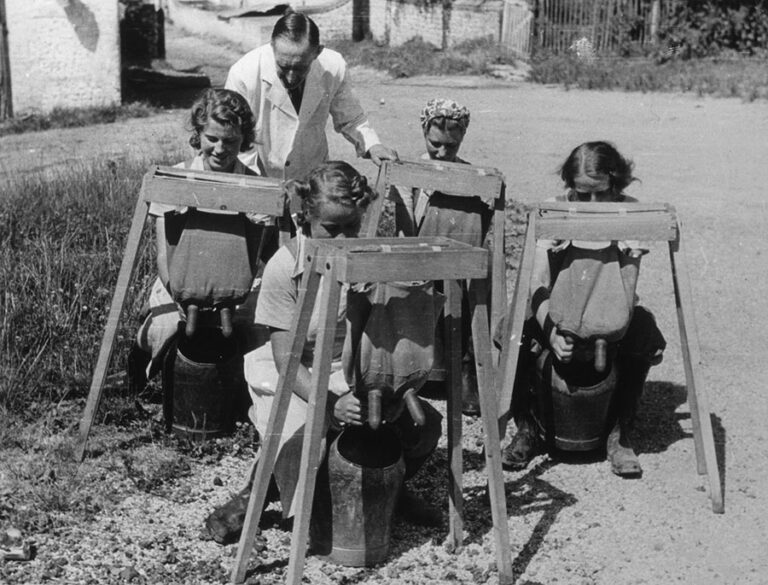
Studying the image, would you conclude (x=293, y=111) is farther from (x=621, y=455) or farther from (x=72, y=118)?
(x=72, y=118)

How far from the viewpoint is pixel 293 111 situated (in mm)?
6094

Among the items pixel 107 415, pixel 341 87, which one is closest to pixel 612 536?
pixel 107 415

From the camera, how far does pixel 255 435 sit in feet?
17.8

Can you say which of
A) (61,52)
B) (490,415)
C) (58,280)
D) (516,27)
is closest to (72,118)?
(61,52)

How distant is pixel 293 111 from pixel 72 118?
8.38 metres

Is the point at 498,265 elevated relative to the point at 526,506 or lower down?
elevated

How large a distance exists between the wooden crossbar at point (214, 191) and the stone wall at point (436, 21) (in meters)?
16.8

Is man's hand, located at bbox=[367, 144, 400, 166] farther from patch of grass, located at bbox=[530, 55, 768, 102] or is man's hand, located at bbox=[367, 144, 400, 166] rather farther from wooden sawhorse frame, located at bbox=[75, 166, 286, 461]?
patch of grass, located at bbox=[530, 55, 768, 102]

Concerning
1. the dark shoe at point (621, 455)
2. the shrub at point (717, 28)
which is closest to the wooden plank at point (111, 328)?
the dark shoe at point (621, 455)

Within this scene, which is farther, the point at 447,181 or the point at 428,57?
the point at 428,57

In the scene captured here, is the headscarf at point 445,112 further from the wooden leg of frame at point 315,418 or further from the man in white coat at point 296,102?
the wooden leg of frame at point 315,418

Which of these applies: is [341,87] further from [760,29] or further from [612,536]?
[760,29]

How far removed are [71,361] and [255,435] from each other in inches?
46.8

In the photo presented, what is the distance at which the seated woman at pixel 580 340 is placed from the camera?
4.95 m
